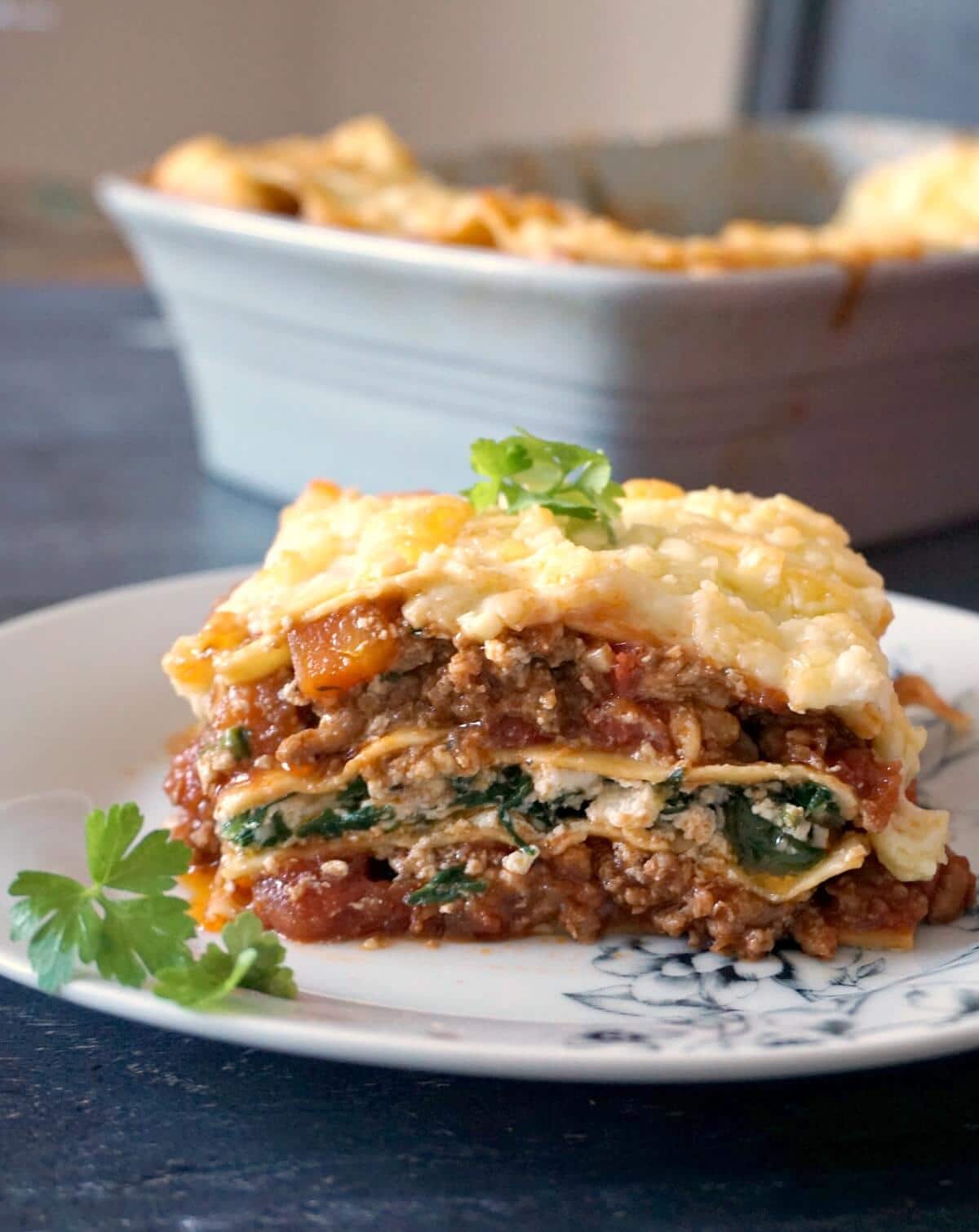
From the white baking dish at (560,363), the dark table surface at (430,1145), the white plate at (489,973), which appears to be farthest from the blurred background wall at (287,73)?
the dark table surface at (430,1145)

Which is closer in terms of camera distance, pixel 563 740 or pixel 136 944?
pixel 136 944

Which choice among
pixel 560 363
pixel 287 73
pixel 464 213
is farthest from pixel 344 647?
pixel 287 73

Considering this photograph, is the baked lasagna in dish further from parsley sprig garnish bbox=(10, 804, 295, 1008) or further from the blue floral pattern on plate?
parsley sprig garnish bbox=(10, 804, 295, 1008)

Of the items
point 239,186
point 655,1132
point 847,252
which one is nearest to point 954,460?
point 847,252

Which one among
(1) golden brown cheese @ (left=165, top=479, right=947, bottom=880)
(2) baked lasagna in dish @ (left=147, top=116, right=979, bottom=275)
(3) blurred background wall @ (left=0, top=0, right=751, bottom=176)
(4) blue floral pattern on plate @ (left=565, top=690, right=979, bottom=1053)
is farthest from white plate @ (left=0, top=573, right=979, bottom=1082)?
(3) blurred background wall @ (left=0, top=0, right=751, bottom=176)

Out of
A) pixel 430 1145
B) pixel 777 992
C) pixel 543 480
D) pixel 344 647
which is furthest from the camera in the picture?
pixel 543 480

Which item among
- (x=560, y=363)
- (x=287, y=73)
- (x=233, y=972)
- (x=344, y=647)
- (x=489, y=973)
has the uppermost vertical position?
(x=287, y=73)

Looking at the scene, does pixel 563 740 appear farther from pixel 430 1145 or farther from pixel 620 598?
pixel 430 1145

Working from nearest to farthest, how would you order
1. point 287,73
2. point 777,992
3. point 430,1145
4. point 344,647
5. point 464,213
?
1. point 430,1145
2. point 777,992
3. point 344,647
4. point 464,213
5. point 287,73
